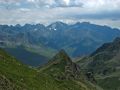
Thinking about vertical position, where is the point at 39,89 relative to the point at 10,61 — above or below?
below

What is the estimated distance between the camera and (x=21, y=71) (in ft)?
433

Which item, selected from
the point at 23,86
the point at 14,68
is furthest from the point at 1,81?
the point at 14,68

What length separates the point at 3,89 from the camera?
301ft

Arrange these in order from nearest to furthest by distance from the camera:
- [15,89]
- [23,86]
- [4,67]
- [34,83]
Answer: [15,89] < [23,86] < [4,67] < [34,83]

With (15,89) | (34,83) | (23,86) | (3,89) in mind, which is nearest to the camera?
(3,89)

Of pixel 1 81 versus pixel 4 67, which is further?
pixel 4 67

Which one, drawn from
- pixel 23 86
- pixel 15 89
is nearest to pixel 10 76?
pixel 23 86

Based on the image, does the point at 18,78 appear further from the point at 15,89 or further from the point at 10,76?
the point at 15,89

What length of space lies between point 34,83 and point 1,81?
35118mm

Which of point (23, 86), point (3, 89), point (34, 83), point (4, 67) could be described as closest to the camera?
point (3, 89)

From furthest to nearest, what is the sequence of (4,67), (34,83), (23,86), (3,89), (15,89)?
(34,83) → (4,67) → (23,86) → (15,89) → (3,89)

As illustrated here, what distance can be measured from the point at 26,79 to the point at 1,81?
99.4ft

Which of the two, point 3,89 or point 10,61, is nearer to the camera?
point 3,89

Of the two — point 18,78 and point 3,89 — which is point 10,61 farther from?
point 3,89
